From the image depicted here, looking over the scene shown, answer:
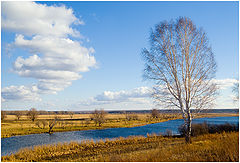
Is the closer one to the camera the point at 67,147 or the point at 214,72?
the point at 214,72

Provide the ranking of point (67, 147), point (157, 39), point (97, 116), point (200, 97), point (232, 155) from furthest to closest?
point (97, 116), point (67, 147), point (157, 39), point (200, 97), point (232, 155)

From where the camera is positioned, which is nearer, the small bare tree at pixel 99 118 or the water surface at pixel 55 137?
the water surface at pixel 55 137

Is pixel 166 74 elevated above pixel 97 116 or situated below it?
above

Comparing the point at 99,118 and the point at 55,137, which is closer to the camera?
the point at 55,137

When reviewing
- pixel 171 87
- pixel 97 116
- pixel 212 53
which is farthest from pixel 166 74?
pixel 97 116

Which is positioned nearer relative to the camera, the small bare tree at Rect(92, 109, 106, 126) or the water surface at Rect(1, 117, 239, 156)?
the water surface at Rect(1, 117, 239, 156)

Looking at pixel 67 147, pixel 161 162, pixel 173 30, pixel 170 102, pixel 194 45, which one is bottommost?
pixel 67 147

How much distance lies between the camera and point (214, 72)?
11328mm

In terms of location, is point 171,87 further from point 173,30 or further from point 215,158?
point 215,158

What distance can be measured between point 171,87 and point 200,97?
1.87 meters

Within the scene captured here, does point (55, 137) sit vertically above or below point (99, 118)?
below

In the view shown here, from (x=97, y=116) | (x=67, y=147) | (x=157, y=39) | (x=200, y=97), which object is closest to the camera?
(x=200, y=97)

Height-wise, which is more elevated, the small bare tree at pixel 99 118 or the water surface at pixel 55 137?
the small bare tree at pixel 99 118

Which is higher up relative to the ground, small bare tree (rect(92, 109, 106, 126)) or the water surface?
small bare tree (rect(92, 109, 106, 126))
